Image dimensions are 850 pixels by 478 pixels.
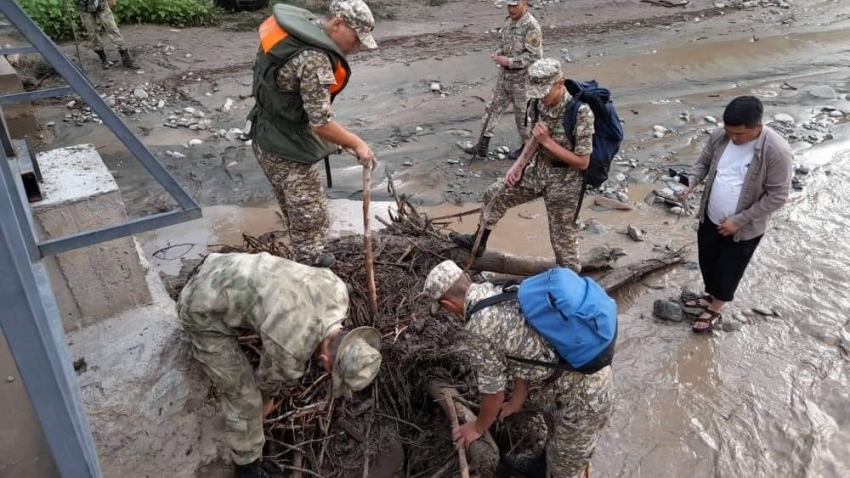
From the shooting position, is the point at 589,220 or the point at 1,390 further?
the point at 589,220

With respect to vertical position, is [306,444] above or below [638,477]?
above

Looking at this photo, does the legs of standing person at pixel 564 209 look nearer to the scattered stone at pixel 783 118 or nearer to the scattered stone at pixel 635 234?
the scattered stone at pixel 635 234

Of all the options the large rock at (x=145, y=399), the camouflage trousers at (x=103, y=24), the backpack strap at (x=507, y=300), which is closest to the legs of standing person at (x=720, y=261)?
the backpack strap at (x=507, y=300)

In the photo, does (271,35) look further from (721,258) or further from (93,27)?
(93,27)

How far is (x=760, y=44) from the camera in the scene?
12.7 metres

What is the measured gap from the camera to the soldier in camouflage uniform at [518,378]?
2.91 meters

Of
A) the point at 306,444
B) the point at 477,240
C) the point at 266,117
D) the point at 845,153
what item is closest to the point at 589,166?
the point at 477,240

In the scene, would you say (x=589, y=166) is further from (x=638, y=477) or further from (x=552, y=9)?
(x=552, y=9)

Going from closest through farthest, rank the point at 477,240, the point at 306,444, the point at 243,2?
the point at 306,444 → the point at 477,240 → the point at 243,2

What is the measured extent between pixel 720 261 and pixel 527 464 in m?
2.41

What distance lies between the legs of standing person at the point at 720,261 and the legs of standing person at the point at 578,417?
7.06 feet

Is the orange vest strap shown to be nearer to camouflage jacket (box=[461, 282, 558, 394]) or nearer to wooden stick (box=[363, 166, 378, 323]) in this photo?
wooden stick (box=[363, 166, 378, 323])

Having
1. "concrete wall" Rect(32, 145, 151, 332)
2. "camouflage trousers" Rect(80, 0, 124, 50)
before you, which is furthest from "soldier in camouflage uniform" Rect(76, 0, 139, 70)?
"concrete wall" Rect(32, 145, 151, 332)

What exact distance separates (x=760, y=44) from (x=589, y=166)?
10.8 m
